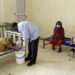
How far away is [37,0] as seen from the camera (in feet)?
16.6

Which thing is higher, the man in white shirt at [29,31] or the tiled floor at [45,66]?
the man in white shirt at [29,31]

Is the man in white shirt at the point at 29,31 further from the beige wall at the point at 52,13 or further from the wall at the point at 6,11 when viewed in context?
the beige wall at the point at 52,13

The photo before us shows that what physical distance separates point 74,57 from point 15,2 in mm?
2800

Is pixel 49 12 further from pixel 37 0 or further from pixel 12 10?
pixel 12 10

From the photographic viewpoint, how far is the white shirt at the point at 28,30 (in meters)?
2.58

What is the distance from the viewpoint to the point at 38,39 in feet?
9.22

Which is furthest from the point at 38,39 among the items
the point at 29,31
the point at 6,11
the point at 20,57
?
the point at 6,11

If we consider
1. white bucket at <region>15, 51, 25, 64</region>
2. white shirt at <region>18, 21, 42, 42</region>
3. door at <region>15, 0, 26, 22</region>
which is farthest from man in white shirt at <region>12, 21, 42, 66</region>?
door at <region>15, 0, 26, 22</region>

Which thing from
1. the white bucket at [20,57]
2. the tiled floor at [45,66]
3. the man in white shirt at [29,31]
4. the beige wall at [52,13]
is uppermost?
the beige wall at [52,13]

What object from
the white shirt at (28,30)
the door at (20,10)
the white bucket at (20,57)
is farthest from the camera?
the door at (20,10)

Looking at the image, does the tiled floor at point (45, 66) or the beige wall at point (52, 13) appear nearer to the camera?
the tiled floor at point (45, 66)

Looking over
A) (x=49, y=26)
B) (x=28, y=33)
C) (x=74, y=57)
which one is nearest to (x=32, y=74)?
(x=28, y=33)

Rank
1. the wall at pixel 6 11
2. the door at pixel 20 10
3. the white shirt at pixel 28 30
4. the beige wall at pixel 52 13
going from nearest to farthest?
1. the white shirt at pixel 28 30
2. the wall at pixel 6 11
3. the beige wall at pixel 52 13
4. the door at pixel 20 10

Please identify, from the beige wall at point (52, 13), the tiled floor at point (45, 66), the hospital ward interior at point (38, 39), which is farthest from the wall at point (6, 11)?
the tiled floor at point (45, 66)
